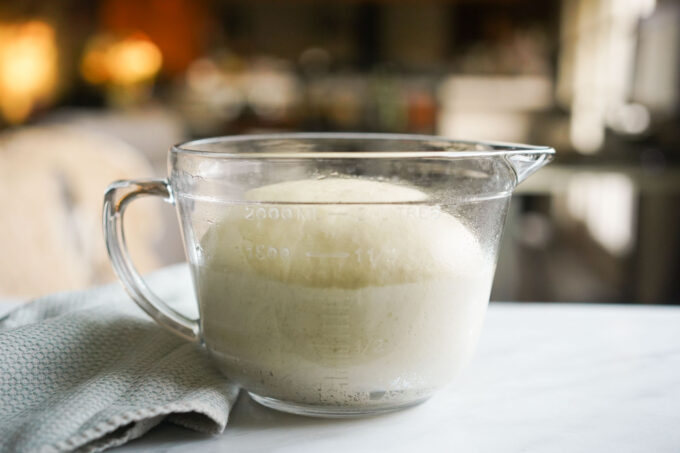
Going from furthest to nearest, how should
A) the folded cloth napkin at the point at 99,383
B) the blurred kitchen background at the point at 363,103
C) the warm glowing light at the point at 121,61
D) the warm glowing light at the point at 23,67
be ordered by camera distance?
1. the warm glowing light at the point at 121,61
2. the warm glowing light at the point at 23,67
3. the blurred kitchen background at the point at 363,103
4. the folded cloth napkin at the point at 99,383

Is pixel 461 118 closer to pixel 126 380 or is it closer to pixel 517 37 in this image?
pixel 517 37

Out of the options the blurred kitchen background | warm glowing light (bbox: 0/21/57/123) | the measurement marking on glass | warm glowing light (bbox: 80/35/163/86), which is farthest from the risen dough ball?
warm glowing light (bbox: 80/35/163/86)

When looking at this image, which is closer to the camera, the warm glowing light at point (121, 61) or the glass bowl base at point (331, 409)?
the glass bowl base at point (331, 409)

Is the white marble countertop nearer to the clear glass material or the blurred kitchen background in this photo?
the clear glass material

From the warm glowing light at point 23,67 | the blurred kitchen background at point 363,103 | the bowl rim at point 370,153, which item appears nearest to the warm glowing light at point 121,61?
the blurred kitchen background at point 363,103

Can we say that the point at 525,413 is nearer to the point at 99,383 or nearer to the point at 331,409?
the point at 331,409

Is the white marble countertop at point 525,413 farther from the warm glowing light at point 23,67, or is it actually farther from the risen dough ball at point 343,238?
the warm glowing light at point 23,67
